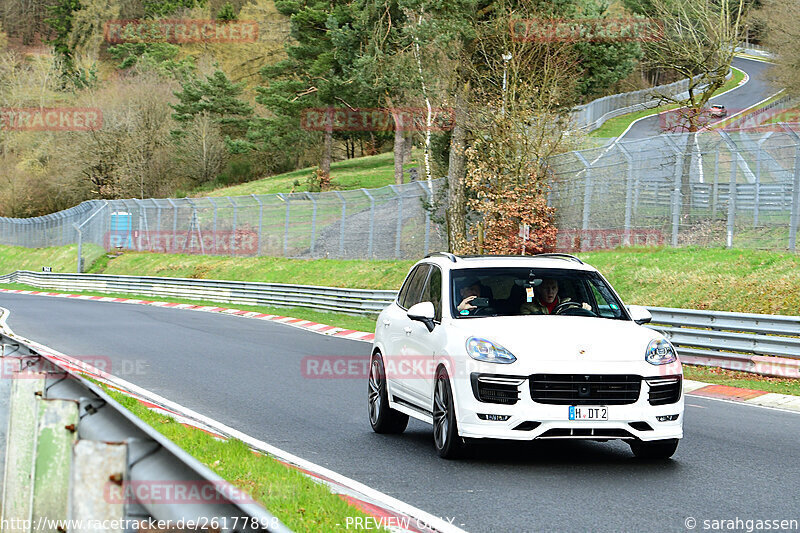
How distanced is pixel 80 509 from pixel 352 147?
299 ft

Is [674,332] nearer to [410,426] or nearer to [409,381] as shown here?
[410,426]

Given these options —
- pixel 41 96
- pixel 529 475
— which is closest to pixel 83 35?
pixel 41 96

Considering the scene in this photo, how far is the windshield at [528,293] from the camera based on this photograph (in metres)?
9.39

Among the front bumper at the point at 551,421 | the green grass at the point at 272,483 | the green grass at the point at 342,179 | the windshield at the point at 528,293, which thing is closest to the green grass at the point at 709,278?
the windshield at the point at 528,293

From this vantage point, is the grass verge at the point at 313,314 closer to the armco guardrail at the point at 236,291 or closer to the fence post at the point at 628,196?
the armco guardrail at the point at 236,291

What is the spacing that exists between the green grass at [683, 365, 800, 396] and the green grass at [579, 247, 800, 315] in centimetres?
232

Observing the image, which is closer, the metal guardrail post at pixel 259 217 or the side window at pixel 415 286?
the side window at pixel 415 286

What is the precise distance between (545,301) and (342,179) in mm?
62961

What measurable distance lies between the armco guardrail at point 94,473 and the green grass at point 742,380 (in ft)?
39.5

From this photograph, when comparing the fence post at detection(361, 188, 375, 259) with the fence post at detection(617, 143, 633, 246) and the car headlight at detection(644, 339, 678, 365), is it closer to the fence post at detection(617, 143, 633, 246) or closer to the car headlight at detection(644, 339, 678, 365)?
the fence post at detection(617, 143, 633, 246)

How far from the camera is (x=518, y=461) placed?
8.75m

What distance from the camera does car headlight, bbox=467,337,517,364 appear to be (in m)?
8.20

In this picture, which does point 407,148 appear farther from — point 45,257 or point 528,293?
point 528,293

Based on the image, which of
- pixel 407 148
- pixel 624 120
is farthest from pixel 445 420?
pixel 407 148
